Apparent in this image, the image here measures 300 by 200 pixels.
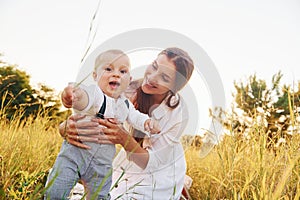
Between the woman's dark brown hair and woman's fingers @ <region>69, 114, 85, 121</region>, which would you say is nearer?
woman's fingers @ <region>69, 114, 85, 121</region>

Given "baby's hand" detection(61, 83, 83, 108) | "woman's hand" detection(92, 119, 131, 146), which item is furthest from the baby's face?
"baby's hand" detection(61, 83, 83, 108)

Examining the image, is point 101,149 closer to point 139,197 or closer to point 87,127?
point 87,127

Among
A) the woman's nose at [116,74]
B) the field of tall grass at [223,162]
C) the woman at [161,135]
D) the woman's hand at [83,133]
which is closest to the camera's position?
the field of tall grass at [223,162]

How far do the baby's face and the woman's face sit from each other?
579mm

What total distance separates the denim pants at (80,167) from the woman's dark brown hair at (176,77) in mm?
821

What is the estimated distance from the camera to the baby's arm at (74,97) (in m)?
1.49

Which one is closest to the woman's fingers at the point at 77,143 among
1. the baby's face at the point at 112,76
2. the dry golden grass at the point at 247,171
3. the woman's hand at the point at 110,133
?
the woman's hand at the point at 110,133

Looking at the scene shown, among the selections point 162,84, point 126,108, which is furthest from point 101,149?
point 162,84

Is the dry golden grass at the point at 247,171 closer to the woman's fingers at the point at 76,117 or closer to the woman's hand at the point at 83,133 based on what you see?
the woman's hand at the point at 83,133

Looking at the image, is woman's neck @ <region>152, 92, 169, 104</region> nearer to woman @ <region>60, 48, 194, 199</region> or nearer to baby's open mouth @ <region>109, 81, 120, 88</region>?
woman @ <region>60, 48, 194, 199</region>

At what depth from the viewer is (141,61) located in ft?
9.46

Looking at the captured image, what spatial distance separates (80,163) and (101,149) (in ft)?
0.47

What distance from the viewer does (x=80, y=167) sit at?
179 cm

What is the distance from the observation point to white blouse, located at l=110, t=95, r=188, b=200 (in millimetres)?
2592
